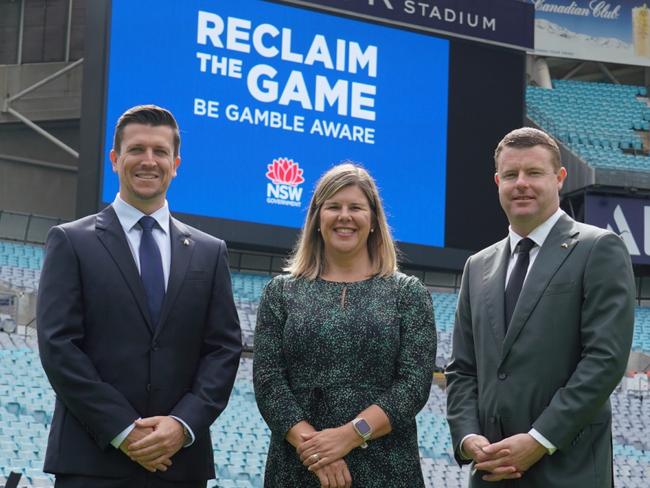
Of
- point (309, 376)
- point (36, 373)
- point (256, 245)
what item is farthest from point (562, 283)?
point (256, 245)

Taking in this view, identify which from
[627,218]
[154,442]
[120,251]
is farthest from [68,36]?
[154,442]

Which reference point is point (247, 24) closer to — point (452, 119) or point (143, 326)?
point (452, 119)

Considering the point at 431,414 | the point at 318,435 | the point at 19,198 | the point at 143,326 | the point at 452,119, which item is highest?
the point at 452,119

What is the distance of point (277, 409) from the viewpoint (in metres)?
3.06

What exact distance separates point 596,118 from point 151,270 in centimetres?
1771

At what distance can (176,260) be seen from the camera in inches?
124

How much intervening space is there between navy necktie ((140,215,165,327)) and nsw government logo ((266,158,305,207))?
32.4 feet

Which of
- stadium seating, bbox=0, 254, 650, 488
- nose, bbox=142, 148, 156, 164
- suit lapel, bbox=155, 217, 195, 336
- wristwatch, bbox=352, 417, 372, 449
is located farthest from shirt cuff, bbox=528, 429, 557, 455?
stadium seating, bbox=0, 254, 650, 488

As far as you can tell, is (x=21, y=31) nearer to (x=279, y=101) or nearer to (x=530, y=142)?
(x=279, y=101)

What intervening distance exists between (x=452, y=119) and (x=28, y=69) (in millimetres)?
7349

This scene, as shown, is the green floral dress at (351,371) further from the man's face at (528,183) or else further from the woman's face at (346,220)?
the man's face at (528,183)

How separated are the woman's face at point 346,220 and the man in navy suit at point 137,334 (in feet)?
1.13

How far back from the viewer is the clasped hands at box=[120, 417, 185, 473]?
Answer: 2879 mm

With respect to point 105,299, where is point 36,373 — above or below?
below
